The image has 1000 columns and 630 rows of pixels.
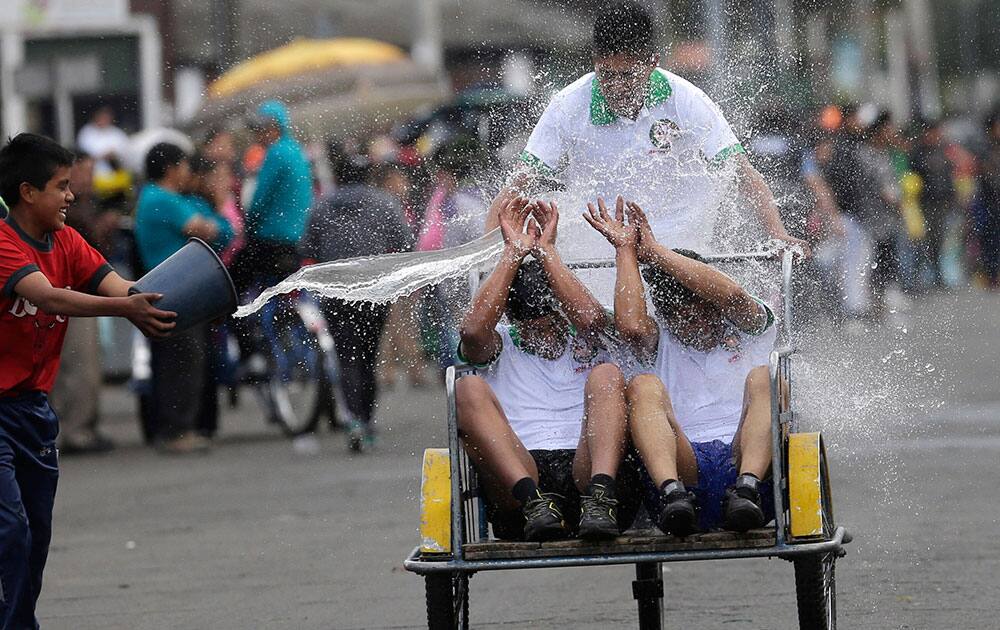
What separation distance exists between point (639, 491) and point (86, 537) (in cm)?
478

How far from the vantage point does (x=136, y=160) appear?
20219 millimetres

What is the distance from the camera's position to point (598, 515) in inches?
223

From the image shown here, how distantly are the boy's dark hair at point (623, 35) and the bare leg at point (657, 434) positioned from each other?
1.28 m

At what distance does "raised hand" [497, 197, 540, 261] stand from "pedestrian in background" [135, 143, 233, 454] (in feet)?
22.1

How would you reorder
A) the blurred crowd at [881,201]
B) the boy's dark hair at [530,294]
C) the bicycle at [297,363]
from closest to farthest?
1. the boy's dark hair at [530,294]
2. the bicycle at [297,363]
3. the blurred crowd at [881,201]

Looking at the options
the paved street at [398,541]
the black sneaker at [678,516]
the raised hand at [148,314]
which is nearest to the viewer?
the black sneaker at [678,516]

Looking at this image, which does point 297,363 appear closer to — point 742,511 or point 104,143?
point 742,511

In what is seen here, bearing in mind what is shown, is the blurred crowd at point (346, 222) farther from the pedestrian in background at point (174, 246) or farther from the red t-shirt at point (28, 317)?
the red t-shirt at point (28, 317)

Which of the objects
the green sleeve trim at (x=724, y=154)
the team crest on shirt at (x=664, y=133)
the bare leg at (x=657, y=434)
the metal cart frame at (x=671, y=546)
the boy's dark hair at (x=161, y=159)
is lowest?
the metal cart frame at (x=671, y=546)

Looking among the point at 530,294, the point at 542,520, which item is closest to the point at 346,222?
the point at 530,294

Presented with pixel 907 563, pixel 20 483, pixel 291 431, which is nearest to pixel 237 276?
pixel 291 431

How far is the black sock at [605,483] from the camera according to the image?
579 centimetres

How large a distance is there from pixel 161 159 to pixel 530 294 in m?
7.27

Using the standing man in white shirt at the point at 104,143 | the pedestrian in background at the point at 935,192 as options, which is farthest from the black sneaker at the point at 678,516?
the pedestrian in background at the point at 935,192
